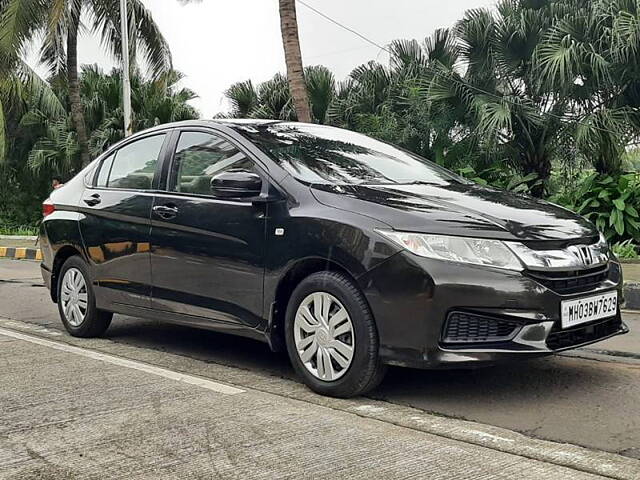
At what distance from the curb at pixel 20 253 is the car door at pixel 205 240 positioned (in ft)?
34.0

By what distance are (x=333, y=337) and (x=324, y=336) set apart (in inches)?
2.3

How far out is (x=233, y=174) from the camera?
4.46 meters

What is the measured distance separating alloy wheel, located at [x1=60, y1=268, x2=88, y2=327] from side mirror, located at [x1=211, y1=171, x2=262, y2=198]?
5.92ft

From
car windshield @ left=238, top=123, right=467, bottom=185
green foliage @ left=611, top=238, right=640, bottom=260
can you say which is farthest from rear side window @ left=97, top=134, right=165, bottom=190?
green foliage @ left=611, top=238, right=640, bottom=260

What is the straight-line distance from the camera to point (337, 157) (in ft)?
15.8

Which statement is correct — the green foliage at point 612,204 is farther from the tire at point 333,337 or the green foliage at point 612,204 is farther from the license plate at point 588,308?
the tire at point 333,337

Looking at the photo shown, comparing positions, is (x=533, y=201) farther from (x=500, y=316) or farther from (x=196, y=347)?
(x=196, y=347)

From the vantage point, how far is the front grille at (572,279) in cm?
379

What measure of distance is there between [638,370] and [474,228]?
64.3 inches

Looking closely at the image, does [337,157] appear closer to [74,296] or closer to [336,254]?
[336,254]

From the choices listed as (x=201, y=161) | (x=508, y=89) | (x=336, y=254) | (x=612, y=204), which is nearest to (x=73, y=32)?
(x=508, y=89)

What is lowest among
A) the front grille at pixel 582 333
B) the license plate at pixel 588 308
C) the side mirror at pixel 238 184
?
the front grille at pixel 582 333

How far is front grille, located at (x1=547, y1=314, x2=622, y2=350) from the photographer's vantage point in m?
3.86

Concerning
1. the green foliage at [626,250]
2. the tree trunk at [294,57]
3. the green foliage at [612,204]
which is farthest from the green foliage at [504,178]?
the tree trunk at [294,57]
